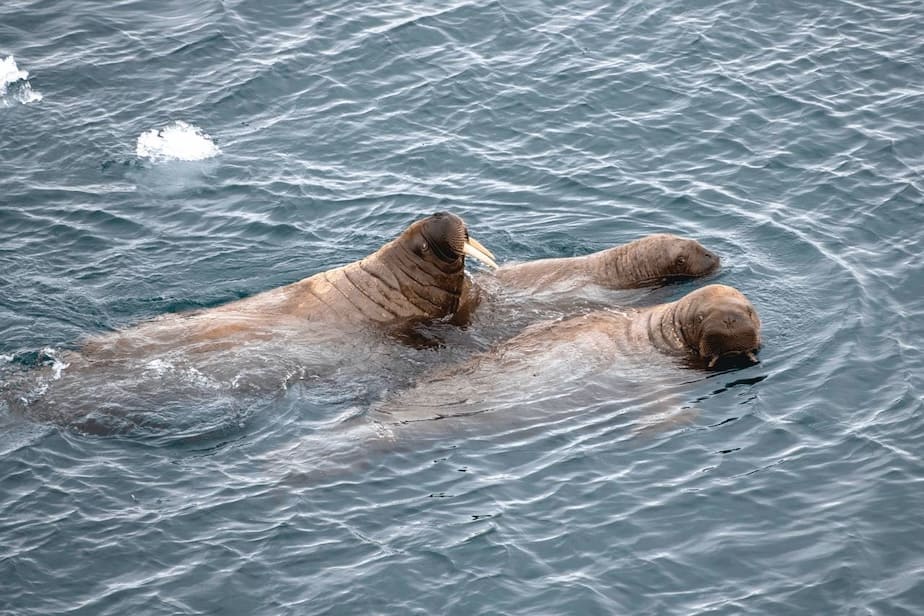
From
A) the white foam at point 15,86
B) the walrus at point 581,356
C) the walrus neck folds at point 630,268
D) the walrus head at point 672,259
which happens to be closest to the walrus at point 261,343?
the walrus at point 581,356

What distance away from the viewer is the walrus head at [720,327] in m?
13.6

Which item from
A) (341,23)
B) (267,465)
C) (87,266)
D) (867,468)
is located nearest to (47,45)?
(341,23)

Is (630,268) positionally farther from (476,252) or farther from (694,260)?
(476,252)

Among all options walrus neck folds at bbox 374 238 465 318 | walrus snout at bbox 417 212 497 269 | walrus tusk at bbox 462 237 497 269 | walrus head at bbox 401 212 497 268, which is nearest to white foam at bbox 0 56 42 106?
walrus neck folds at bbox 374 238 465 318

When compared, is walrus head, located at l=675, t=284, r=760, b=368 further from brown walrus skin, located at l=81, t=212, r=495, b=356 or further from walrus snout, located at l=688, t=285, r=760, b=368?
brown walrus skin, located at l=81, t=212, r=495, b=356

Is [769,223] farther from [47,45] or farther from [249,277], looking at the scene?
[47,45]

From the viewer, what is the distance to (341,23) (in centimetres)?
2088

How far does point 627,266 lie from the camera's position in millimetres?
15375

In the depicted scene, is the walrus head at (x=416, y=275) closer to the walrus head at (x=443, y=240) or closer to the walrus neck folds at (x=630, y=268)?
the walrus head at (x=443, y=240)

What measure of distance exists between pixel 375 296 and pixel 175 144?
5.57 meters

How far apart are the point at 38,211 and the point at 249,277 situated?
3.42 m

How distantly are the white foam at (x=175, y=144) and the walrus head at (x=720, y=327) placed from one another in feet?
26.0

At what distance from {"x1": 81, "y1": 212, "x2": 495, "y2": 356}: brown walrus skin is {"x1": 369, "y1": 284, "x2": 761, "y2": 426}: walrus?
0.96 metres

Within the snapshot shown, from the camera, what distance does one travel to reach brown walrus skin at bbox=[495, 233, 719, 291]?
50.1 feet
